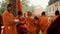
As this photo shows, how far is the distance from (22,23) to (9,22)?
2.21 feet

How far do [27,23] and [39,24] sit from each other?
0.65m

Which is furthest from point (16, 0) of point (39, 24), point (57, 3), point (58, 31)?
point (57, 3)

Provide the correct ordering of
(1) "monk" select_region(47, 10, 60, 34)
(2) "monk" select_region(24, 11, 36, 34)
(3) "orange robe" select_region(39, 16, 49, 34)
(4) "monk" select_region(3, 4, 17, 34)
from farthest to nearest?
(3) "orange robe" select_region(39, 16, 49, 34) → (2) "monk" select_region(24, 11, 36, 34) → (4) "monk" select_region(3, 4, 17, 34) → (1) "monk" select_region(47, 10, 60, 34)

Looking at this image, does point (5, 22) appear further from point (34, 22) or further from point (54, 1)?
point (54, 1)

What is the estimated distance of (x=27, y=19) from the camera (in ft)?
27.8

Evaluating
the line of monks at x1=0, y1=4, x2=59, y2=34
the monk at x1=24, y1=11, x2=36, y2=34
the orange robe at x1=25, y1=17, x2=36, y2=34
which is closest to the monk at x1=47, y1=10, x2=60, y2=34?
the line of monks at x1=0, y1=4, x2=59, y2=34

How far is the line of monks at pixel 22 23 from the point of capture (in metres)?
7.31

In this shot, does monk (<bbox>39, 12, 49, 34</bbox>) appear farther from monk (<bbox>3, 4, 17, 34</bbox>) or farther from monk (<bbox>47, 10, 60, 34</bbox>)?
monk (<bbox>47, 10, 60, 34</bbox>)

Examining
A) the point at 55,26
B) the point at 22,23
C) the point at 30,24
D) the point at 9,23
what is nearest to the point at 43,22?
the point at 30,24

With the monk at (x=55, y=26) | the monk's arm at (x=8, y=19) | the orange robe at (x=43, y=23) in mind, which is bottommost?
the orange robe at (x=43, y=23)

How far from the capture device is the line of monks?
7312mm

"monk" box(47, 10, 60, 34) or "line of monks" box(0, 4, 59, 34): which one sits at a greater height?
"monk" box(47, 10, 60, 34)

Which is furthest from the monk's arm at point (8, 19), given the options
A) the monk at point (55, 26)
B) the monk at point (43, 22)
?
the monk at point (55, 26)

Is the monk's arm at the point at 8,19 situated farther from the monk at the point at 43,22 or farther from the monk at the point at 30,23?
the monk at the point at 43,22
